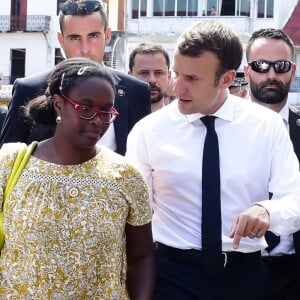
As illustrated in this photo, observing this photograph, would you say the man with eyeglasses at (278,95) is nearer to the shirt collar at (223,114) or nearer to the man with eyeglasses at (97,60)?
the shirt collar at (223,114)

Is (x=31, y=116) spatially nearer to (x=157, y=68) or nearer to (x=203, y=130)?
(x=203, y=130)

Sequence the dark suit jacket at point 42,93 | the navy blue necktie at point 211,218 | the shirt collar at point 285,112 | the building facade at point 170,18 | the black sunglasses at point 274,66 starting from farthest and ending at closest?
1. the building facade at point 170,18
2. the black sunglasses at point 274,66
3. the shirt collar at point 285,112
4. the dark suit jacket at point 42,93
5. the navy blue necktie at point 211,218

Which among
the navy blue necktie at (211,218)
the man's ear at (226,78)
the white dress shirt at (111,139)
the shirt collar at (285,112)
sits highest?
the man's ear at (226,78)

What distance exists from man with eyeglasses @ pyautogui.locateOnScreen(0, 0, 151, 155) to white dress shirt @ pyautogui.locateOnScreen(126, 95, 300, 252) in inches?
16.7

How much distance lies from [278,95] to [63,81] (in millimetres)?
1739

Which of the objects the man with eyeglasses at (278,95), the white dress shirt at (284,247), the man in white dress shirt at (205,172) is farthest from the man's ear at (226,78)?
the white dress shirt at (284,247)

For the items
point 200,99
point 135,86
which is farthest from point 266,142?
point 135,86

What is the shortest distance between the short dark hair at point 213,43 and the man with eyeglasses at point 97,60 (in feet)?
2.17

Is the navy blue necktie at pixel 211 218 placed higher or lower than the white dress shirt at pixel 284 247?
higher

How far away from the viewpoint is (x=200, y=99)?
10.7ft

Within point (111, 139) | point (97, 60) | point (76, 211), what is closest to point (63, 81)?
point (76, 211)

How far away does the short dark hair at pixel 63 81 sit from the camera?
288cm

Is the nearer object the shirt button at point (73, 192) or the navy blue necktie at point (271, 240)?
the shirt button at point (73, 192)

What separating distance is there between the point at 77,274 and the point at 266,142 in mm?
1156
